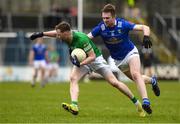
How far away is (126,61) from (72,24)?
32.5 m

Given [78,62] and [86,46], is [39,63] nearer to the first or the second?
[86,46]

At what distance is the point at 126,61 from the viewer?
15.6m

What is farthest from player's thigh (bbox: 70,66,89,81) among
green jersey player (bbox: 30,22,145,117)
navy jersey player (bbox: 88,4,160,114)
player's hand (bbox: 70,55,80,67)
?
navy jersey player (bbox: 88,4,160,114)

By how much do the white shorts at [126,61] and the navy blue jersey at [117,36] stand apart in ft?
0.23

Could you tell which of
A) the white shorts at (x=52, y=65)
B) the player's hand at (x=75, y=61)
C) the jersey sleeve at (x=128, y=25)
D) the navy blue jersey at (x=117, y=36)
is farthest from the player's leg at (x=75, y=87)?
the white shorts at (x=52, y=65)

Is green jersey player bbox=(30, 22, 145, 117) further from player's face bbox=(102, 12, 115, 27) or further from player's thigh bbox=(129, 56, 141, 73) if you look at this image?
player's face bbox=(102, 12, 115, 27)

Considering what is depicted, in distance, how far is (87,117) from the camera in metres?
14.6

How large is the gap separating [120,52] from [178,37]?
33295 mm

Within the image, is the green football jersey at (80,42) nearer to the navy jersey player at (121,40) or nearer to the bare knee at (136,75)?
the navy jersey player at (121,40)

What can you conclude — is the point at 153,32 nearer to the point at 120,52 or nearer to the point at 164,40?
the point at 164,40

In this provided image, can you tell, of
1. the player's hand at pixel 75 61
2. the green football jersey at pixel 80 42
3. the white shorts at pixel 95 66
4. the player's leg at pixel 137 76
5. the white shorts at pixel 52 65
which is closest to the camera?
the player's hand at pixel 75 61

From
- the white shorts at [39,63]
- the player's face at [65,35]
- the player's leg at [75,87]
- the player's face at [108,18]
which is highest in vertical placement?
the player's face at [108,18]

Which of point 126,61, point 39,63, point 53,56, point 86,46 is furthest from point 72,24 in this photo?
point 86,46

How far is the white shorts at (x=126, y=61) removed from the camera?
1556 centimetres
